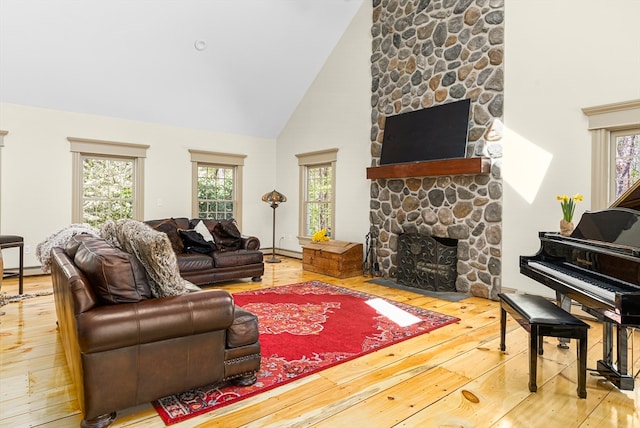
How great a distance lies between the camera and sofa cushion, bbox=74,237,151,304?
203cm

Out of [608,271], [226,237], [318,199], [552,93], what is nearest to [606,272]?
[608,271]

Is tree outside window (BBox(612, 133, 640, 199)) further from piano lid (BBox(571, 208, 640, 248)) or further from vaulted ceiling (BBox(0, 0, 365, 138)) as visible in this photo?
vaulted ceiling (BBox(0, 0, 365, 138))

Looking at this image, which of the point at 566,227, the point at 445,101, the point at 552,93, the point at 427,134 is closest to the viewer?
the point at 566,227

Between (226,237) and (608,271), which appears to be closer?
(608,271)

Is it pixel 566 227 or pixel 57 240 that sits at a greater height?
pixel 566 227

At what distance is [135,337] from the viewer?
6.50 ft

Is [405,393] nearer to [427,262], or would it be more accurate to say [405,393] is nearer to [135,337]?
[135,337]

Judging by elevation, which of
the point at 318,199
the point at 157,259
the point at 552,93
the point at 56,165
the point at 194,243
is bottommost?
the point at 194,243

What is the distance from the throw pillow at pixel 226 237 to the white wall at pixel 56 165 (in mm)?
1835

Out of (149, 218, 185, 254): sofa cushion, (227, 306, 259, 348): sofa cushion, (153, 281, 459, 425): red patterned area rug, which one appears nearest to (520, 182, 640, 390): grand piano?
(153, 281, 459, 425): red patterned area rug

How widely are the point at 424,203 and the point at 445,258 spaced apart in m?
0.85

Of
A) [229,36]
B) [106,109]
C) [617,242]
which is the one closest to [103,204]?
[106,109]

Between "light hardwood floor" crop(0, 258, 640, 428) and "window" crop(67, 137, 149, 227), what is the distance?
10.7 feet

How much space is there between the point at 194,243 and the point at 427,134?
361cm
